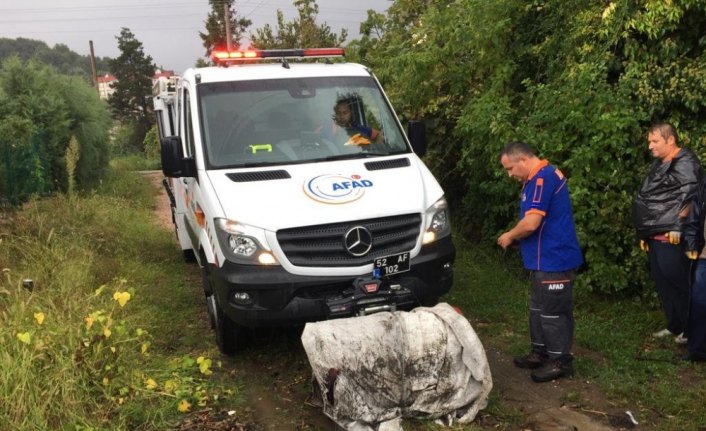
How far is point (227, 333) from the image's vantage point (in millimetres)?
5031

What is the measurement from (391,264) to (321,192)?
28.7 inches

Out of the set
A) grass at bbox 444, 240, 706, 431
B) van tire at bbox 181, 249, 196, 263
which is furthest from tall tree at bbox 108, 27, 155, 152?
grass at bbox 444, 240, 706, 431

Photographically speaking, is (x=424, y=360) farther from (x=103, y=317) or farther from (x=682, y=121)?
(x=682, y=121)

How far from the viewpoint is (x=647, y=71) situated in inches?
230

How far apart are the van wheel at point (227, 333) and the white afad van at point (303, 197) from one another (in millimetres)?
12

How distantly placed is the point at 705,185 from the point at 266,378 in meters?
3.47

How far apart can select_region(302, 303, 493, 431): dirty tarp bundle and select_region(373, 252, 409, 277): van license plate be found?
0.58 m

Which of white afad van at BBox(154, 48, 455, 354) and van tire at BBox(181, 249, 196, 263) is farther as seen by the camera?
van tire at BBox(181, 249, 196, 263)

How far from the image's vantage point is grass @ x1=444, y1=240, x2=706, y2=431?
4066 mm

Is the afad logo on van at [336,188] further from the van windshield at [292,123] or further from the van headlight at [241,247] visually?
the van headlight at [241,247]

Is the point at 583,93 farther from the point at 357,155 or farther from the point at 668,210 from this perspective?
the point at 357,155

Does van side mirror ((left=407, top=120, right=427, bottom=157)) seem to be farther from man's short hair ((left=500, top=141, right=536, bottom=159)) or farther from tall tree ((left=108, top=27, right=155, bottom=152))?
tall tree ((left=108, top=27, right=155, bottom=152))

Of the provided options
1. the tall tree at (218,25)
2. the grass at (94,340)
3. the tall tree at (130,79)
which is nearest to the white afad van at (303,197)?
the grass at (94,340)

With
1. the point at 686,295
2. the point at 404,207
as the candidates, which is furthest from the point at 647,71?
the point at 404,207
